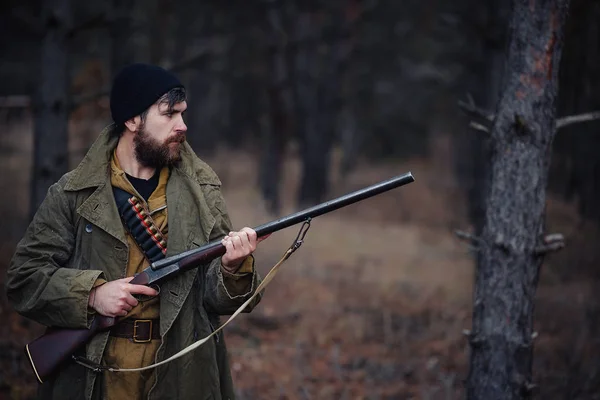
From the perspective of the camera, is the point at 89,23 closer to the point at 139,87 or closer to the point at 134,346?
the point at 139,87

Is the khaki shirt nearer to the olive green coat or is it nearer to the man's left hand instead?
the olive green coat

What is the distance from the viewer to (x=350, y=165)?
103 ft

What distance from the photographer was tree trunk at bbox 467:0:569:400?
5238 millimetres

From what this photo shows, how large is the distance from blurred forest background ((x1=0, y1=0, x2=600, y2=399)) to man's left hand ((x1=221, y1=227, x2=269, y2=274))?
2471mm

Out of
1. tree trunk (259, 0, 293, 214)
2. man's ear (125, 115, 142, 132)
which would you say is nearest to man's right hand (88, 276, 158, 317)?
man's ear (125, 115, 142, 132)

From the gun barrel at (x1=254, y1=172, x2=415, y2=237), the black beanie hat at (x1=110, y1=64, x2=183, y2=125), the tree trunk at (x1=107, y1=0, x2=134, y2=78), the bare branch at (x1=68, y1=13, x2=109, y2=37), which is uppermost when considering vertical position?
the tree trunk at (x1=107, y1=0, x2=134, y2=78)

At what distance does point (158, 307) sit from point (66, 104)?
19.2 ft

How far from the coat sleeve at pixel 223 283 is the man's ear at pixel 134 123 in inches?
21.1

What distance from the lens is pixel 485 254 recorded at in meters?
5.46

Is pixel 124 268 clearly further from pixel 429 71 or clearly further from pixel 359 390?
pixel 429 71

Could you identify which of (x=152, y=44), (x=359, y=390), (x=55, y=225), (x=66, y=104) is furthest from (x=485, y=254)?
(x=152, y=44)

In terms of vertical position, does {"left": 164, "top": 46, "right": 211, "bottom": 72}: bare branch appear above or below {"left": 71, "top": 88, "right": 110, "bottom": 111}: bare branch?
above

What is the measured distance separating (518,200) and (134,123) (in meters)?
2.72

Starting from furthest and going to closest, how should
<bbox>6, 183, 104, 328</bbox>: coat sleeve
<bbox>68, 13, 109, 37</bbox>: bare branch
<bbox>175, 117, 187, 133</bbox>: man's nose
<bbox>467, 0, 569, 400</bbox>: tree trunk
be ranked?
<bbox>68, 13, 109, 37</bbox>: bare branch → <bbox>467, 0, 569, 400</bbox>: tree trunk → <bbox>175, 117, 187, 133</bbox>: man's nose → <bbox>6, 183, 104, 328</bbox>: coat sleeve
